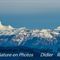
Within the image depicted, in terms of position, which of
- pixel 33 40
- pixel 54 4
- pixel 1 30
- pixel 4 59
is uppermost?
pixel 54 4

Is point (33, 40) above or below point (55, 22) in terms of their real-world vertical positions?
below

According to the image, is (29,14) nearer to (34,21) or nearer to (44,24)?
(34,21)

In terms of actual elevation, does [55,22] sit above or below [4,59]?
above

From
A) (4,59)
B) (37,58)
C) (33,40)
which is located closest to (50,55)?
(37,58)

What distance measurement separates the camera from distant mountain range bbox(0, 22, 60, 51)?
6.08 ft

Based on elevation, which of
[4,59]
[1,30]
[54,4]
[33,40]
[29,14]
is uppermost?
[54,4]

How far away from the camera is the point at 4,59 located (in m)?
1.87

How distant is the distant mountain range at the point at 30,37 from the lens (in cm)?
185

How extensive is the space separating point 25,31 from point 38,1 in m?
0.42

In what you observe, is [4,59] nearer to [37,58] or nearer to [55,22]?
[37,58]

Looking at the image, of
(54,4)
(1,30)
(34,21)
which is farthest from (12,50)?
(54,4)

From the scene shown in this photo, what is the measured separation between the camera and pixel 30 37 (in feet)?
6.17

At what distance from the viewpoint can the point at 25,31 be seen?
6.25ft

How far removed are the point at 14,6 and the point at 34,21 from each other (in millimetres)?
323
